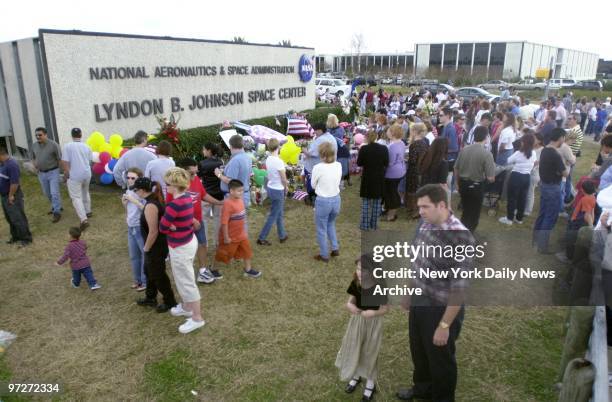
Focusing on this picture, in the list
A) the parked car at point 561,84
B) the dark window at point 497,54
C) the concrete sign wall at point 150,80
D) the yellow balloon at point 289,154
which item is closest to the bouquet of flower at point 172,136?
the concrete sign wall at point 150,80

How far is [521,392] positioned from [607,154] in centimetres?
438

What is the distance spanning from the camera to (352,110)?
18203 mm

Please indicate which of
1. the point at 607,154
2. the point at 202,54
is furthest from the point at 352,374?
the point at 202,54

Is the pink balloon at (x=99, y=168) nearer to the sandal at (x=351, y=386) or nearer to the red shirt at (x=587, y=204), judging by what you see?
the sandal at (x=351, y=386)

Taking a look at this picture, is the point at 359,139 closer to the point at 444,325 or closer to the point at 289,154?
the point at 289,154

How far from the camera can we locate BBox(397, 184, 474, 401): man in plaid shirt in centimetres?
276

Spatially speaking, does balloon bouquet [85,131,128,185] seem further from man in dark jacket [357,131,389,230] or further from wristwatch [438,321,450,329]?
wristwatch [438,321,450,329]

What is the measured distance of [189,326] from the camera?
4375 millimetres

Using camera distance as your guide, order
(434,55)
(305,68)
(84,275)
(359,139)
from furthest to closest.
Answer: (434,55)
(305,68)
(359,139)
(84,275)

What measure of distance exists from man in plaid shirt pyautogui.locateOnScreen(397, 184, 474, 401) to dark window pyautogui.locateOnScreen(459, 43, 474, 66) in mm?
85740

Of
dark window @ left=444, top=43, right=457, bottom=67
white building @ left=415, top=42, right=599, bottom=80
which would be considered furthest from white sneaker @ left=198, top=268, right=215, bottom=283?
dark window @ left=444, top=43, right=457, bottom=67

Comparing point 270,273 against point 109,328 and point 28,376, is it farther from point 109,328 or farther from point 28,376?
point 28,376

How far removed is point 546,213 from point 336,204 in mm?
3183

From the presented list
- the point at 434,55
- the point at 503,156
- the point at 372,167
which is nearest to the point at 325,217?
the point at 372,167
